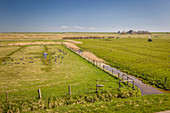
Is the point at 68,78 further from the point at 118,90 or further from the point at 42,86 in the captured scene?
the point at 118,90

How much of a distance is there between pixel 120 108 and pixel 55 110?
7.45 m

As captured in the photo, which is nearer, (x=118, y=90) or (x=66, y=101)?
(x=66, y=101)

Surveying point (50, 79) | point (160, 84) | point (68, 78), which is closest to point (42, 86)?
point (50, 79)

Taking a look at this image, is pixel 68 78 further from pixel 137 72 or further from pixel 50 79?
pixel 137 72

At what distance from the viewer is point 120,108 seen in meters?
13.0

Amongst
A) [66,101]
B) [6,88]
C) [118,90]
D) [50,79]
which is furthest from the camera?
[50,79]

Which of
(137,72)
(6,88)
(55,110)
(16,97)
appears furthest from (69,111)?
(137,72)

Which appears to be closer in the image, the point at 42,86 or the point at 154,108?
the point at 154,108

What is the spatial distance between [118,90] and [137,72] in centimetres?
1282

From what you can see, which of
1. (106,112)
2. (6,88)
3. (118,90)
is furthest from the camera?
(6,88)

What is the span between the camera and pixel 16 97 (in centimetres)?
1638

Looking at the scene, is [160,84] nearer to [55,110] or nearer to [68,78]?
[68,78]

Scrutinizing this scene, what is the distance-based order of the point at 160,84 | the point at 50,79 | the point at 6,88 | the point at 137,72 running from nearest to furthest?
the point at 6,88 < the point at 160,84 < the point at 50,79 < the point at 137,72

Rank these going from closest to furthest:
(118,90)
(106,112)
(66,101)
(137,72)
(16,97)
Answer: (106,112) < (66,101) < (16,97) < (118,90) < (137,72)
